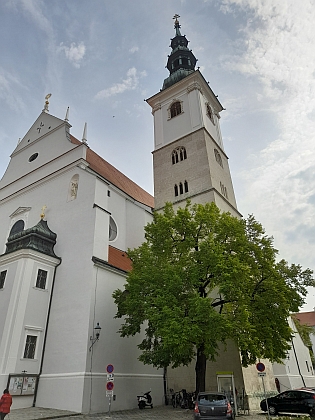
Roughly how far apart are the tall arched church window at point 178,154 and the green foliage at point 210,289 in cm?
1121

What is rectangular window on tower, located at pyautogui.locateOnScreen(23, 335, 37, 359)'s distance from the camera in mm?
13719

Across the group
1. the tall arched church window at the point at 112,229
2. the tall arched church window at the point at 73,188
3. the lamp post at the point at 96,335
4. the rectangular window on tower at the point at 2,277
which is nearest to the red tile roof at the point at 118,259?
the tall arched church window at the point at 112,229

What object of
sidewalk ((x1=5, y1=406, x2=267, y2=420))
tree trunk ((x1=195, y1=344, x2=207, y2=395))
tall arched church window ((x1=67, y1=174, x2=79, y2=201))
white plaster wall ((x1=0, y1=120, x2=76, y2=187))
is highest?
white plaster wall ((x1=0, y1=120, x2=76, y2=187))

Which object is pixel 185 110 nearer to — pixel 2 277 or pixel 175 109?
pixel 175 109

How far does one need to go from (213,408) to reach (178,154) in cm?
1876

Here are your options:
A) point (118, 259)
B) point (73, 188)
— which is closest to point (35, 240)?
point (73, 188)

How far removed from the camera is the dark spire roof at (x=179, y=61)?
101ft

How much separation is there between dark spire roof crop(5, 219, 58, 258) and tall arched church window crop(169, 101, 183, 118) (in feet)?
54.5

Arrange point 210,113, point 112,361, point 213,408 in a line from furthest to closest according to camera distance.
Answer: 1. point 210,113
2. point 112,361
3. point 213,408

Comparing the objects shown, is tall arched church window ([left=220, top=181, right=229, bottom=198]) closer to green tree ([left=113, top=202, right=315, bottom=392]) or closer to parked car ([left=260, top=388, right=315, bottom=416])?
green tree ([left=113, top=202, right=315, bottom=392])

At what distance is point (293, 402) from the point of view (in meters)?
13.8

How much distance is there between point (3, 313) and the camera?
13.8m

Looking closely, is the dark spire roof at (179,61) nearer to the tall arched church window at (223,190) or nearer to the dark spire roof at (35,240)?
the tall arched church window at (223,190)

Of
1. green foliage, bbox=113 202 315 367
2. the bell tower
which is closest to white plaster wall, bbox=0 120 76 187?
the bell tower
